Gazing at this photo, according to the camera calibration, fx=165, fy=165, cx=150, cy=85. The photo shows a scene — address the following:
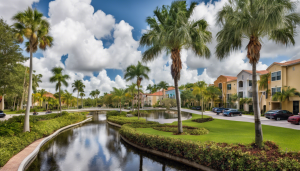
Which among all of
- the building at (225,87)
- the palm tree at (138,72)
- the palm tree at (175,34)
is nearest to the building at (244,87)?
the building at (225,87)

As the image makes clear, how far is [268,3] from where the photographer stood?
8.46 m

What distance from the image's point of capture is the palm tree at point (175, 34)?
1244 cm

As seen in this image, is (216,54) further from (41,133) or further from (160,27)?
(41,133)

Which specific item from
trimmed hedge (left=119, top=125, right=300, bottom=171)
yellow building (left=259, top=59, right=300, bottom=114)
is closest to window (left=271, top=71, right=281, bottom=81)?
yellow building (left=259, top=59, right=300, bottom=114)


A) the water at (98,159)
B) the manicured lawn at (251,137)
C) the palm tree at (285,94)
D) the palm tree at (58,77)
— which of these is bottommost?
the water at (98,159)

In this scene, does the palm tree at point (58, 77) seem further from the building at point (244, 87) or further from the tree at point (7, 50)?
the building at point (244, 87)

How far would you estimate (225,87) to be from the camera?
50.3 metres

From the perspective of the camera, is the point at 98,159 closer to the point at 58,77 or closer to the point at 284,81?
the point at 58,77

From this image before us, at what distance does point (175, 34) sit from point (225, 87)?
4423 centimetres

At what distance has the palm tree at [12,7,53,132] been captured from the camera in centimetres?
1524

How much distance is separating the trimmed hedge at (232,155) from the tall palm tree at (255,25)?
128 centimetres

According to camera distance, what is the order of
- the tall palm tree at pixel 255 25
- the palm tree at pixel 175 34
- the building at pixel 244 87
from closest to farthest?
the tall palm tree at pixel 255 25, the palm tree at pixel 175 34, the building at pixel 244 87

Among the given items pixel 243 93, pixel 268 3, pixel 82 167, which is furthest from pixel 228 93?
pixel 82 167

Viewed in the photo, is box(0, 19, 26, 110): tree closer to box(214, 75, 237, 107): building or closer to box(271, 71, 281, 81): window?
box(271, 71, 281, 81): window
